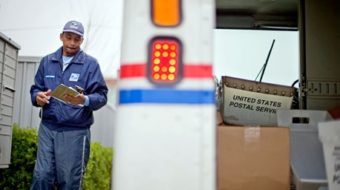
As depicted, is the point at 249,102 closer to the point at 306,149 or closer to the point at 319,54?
the point at 306,149

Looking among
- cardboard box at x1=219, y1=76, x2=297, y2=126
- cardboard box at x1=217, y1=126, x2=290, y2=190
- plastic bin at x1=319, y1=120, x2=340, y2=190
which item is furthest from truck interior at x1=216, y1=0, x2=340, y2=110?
plastic bin at x1=319, y1=120, x2=340, y2=190

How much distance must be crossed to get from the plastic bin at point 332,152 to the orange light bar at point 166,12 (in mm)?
877

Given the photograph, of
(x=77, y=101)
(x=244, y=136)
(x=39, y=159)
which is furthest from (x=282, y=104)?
(x=39, y=159)

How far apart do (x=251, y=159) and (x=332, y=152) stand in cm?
45

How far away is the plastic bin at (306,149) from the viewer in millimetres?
2420

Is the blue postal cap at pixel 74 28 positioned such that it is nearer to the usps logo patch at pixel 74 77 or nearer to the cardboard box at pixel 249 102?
the usps logo patch at pixel 74 77

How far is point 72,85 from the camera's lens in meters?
3.68

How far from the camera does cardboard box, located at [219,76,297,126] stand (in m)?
2.86

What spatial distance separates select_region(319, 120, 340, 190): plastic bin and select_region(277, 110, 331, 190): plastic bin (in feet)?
1.16

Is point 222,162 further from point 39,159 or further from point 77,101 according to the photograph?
point 39,159

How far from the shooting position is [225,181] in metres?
2.35

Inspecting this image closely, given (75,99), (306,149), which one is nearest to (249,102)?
(306,149)

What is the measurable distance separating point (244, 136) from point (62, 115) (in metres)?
1.68

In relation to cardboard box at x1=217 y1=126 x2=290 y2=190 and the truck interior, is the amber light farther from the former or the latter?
the truck interior
